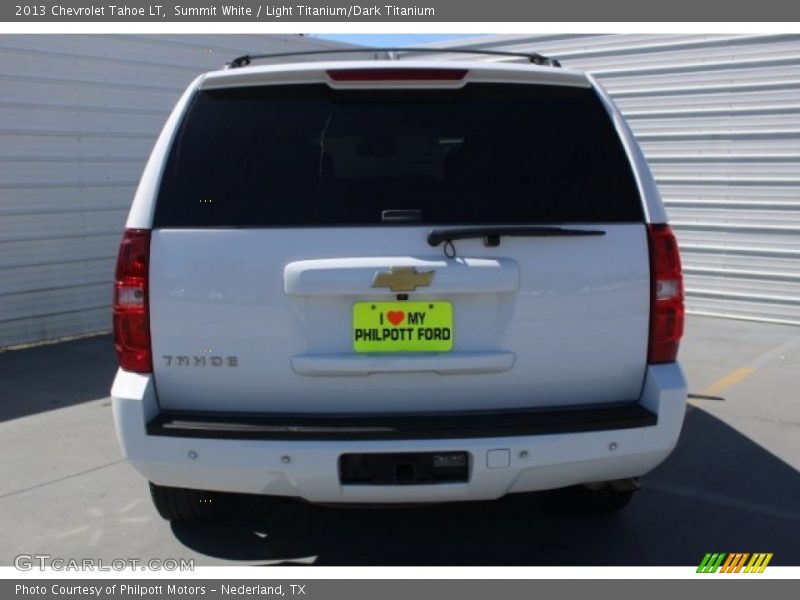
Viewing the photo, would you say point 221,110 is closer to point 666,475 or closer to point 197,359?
point 197,359

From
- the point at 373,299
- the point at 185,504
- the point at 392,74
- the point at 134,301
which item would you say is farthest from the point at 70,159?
the point at 373,299

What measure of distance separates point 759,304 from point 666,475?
5.43 m

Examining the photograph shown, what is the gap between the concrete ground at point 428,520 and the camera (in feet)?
12.0

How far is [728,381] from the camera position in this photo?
6691 millimetres

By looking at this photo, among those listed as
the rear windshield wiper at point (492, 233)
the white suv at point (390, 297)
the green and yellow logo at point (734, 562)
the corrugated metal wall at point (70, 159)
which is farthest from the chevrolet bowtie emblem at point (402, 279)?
the corrugated metal wall at point (70, 159)

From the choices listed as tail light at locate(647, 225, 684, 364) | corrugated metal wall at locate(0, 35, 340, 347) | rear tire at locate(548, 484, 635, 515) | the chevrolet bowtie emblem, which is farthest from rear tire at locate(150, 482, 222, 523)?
corrugated metal wall at locate(0, 35, 340, 347)

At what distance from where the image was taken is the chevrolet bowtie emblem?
9.55 ft

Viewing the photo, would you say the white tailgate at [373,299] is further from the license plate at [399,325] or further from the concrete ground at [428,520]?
the concrete ground at [428,520]

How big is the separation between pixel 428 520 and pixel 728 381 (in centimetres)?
371

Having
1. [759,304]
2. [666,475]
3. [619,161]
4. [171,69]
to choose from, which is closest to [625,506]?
[666,475]

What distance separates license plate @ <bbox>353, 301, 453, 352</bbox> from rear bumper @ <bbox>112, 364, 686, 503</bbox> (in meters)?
0.29

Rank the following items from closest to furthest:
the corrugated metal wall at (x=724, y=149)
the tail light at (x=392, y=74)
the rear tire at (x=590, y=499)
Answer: the tail light at (x=392, y=74) → the rear tire at (x=590, y=499) → the corrugated metal wall at (x=724, y=149)

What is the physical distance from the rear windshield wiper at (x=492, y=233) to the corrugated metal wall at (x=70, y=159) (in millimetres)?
6438

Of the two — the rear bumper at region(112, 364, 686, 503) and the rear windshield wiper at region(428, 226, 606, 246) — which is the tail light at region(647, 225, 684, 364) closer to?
the rear bumper at region(112, 364, 686, 503)
